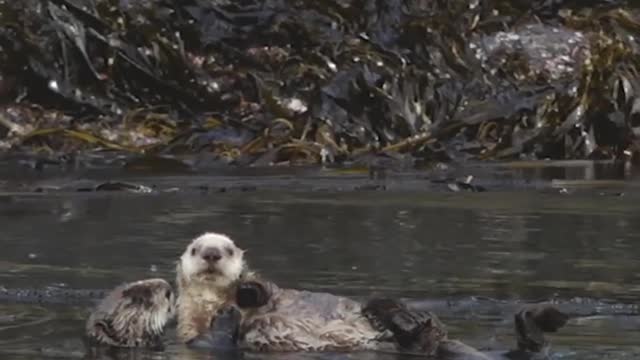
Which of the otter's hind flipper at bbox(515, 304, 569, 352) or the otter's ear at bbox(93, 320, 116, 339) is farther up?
the otter's hind flipper at bbox(515, 304, 569, 352)

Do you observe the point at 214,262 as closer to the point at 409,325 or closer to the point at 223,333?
the point at 223,333

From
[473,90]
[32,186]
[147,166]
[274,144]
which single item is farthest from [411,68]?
[32,186]

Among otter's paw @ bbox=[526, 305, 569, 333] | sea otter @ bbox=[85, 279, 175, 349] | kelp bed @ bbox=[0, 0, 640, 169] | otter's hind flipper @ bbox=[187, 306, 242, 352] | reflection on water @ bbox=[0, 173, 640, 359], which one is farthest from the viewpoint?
kelp bed @ bbox=[0, 0, 640, 169]

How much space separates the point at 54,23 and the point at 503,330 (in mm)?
7805

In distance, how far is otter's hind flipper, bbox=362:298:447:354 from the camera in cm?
527

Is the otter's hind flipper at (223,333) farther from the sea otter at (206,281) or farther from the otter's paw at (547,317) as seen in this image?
the otter's paw at (547,317)

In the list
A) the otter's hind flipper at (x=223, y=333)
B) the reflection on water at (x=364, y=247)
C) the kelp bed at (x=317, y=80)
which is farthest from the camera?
the kelp bed at (x=317, y=80)

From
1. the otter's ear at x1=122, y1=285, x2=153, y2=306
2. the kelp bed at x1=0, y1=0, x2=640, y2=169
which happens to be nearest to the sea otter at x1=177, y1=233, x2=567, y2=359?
the otter's ear at x1=122, y1=285, x2=153, y2=306

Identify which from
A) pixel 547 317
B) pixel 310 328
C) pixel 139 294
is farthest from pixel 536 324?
pixel 139 294

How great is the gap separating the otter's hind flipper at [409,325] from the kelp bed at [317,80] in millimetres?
6551

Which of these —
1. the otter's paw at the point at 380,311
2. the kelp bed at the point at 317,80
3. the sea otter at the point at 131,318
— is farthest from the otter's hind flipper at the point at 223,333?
the kelp bed at the point at 317,80

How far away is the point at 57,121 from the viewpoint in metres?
13.1

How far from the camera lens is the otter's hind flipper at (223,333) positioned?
18.2 feet

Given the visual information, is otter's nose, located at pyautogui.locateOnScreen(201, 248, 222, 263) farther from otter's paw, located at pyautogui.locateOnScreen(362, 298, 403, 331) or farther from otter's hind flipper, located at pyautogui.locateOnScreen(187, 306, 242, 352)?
otter's paw, located at pyautogui.locateOnScreen(362, 298, 403, 331)
